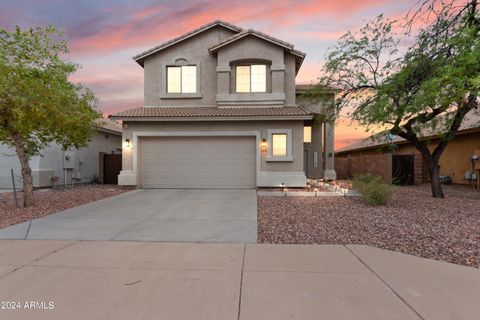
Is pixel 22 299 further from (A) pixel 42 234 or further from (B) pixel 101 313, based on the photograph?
(A) pixel 42 234

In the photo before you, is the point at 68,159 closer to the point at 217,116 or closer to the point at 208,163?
the point at 208,163

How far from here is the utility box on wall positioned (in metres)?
15.9

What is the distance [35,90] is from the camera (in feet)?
25.3

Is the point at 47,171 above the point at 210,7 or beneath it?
beneath

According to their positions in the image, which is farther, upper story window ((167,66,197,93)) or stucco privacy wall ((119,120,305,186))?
upper story window ((167,66,197,93))

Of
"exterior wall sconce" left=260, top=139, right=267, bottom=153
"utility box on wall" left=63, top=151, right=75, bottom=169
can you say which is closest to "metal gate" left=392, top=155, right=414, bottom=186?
"exterior wall sconce" left=260, top=139, right=267, bottom=153

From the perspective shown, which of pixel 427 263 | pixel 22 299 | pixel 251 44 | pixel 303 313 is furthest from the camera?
pixel 251 44

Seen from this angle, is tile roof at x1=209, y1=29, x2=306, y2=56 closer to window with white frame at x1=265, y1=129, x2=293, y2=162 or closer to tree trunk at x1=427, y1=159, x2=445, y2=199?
window with white frame at x1=265, y1=129, x2=293, y2=162

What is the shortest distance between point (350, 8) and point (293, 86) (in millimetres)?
4561

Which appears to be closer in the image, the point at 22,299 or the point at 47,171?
the point at 22,299

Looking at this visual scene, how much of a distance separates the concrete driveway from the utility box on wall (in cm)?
775

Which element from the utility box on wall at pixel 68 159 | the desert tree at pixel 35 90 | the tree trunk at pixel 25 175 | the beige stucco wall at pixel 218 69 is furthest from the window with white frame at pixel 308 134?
the tree trunk at pixel 25 175

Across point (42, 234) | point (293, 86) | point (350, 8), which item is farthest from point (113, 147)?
point (350, 8)

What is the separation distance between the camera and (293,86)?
14.7 meters
